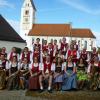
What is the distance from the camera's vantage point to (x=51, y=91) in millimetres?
12602

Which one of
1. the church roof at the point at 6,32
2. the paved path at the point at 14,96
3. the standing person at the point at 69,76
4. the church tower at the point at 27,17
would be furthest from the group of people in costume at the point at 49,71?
the church tower at the point at 27,17

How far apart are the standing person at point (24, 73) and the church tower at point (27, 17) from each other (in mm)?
76054

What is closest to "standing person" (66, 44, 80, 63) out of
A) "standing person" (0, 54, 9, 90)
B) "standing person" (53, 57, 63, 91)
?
"standing person" (53, 57, 63, 91)

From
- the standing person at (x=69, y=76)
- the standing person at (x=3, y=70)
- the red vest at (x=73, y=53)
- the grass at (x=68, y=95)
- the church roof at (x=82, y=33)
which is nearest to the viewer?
the grass at (x=68, y=95)

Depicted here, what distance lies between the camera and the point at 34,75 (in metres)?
13.1

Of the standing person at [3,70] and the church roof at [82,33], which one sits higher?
the church roof at [82,33]

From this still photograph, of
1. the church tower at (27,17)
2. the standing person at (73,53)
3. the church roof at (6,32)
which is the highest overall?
the church tower at (27,17)

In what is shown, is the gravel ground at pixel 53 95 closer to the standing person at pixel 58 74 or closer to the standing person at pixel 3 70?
the standing person at pixel 58 74

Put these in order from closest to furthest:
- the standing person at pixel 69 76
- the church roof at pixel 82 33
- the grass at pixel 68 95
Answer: the grass at pixel 68 95 < the standing person at pixel 69 76 < the church roof at pixel 82 33

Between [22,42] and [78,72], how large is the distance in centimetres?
3760

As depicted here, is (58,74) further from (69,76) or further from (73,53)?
(73,53)

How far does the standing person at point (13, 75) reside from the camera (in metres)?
13.4

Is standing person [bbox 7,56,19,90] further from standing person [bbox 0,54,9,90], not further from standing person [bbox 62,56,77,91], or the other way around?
standing person [bbox 62,56,77,91]

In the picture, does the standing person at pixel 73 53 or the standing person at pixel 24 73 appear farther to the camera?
the standing person at pixel 73 53
